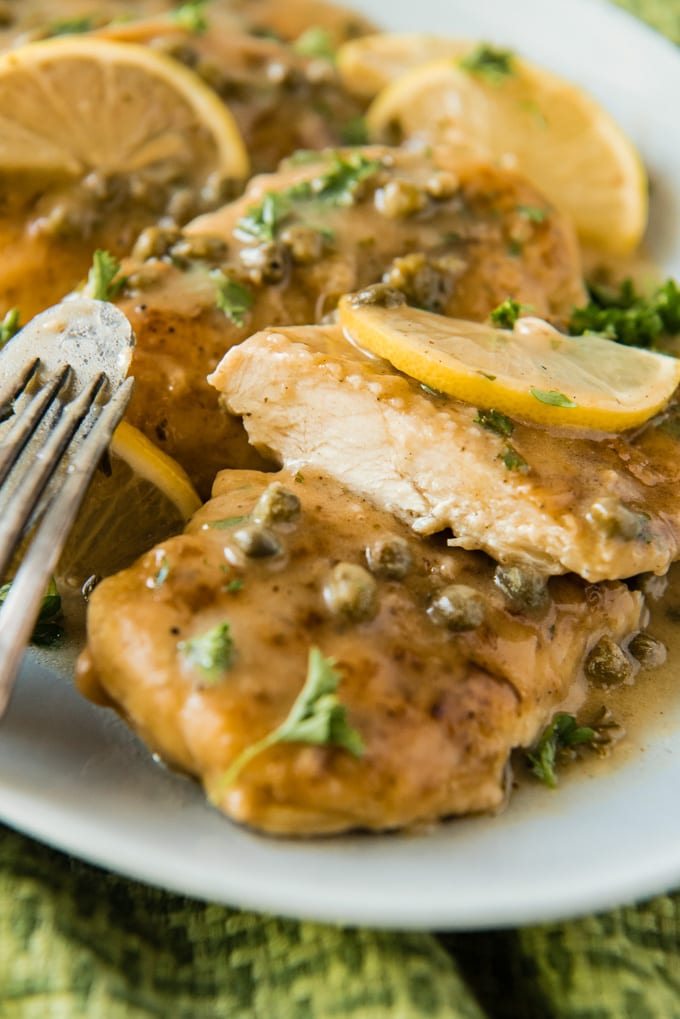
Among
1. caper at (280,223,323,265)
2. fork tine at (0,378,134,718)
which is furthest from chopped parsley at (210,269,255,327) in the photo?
fork tine at (0,378,134,718)

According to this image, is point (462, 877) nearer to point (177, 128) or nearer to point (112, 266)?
point (112, 266)

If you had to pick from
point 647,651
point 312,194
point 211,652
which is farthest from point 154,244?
point 647,651

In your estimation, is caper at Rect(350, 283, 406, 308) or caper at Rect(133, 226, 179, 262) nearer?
caper at Rect(350, 283, 406, 308)

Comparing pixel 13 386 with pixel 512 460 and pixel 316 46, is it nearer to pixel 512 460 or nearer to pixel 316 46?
pixel 512 460

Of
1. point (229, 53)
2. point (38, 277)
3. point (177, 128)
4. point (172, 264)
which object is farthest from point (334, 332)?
point (229, 53)

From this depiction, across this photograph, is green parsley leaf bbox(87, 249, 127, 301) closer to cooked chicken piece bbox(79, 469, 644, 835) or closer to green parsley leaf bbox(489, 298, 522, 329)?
cooked chicken piece bbox(79, 469, 644, 835)

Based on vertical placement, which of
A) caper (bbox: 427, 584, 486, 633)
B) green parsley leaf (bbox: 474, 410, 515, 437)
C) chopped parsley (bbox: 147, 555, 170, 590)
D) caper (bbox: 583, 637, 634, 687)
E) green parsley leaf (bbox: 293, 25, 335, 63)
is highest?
green parsley leaf (bbox: 293, 25, 335, 63)

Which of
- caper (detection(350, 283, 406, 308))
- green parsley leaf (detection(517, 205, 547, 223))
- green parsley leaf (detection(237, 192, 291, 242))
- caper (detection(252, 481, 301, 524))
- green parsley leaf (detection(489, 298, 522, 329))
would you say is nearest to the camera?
caper (detection(252, 481, 301, 524))
